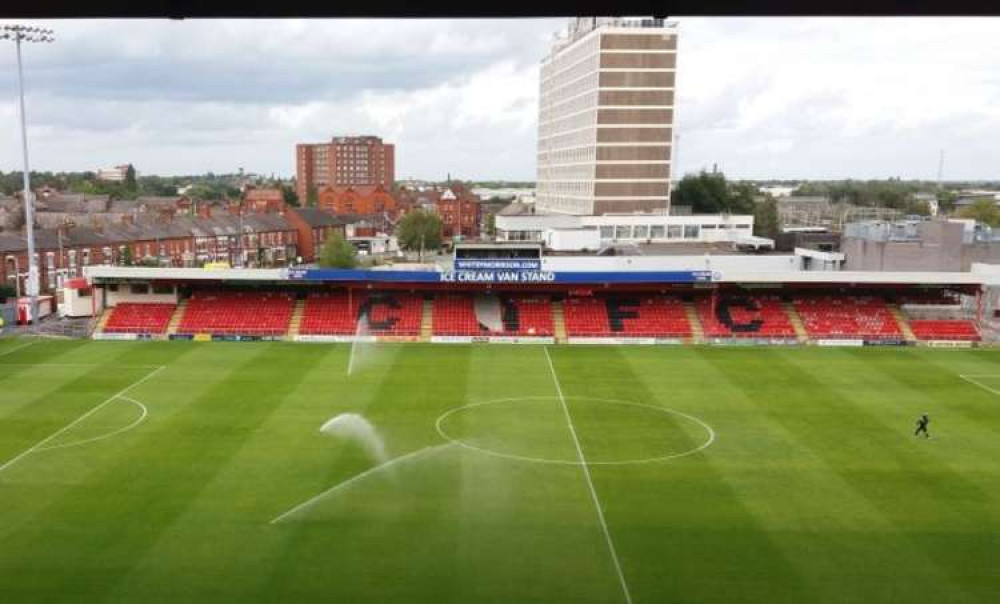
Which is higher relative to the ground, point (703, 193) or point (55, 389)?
point (703, 193)

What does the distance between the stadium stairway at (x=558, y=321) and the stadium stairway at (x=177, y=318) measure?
22749 mm

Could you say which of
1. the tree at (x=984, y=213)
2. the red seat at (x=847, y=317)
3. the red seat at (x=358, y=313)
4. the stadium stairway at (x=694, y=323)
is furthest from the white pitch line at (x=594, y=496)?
the tree at (x=984, y=213)

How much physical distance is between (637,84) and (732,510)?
7025 centimetres

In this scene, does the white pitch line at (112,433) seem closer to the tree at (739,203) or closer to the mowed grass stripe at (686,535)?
the mowed grass stripe at (686,535)

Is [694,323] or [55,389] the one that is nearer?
[55,389]

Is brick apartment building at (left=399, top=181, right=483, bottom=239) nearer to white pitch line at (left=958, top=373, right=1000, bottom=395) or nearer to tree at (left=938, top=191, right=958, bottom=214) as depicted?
tree at (left=938, top=191, right=958, bottom=214)

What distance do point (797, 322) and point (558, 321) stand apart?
14601 mm

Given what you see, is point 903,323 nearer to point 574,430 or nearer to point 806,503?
point 574,430

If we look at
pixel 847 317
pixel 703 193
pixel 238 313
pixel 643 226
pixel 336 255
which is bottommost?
pixel 238 313

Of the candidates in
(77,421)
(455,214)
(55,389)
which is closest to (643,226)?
(55,389)

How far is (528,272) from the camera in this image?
46781 millimetres

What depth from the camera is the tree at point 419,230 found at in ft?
323

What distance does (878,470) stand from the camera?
82.6ft

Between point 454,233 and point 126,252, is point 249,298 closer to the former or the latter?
point 126,252
